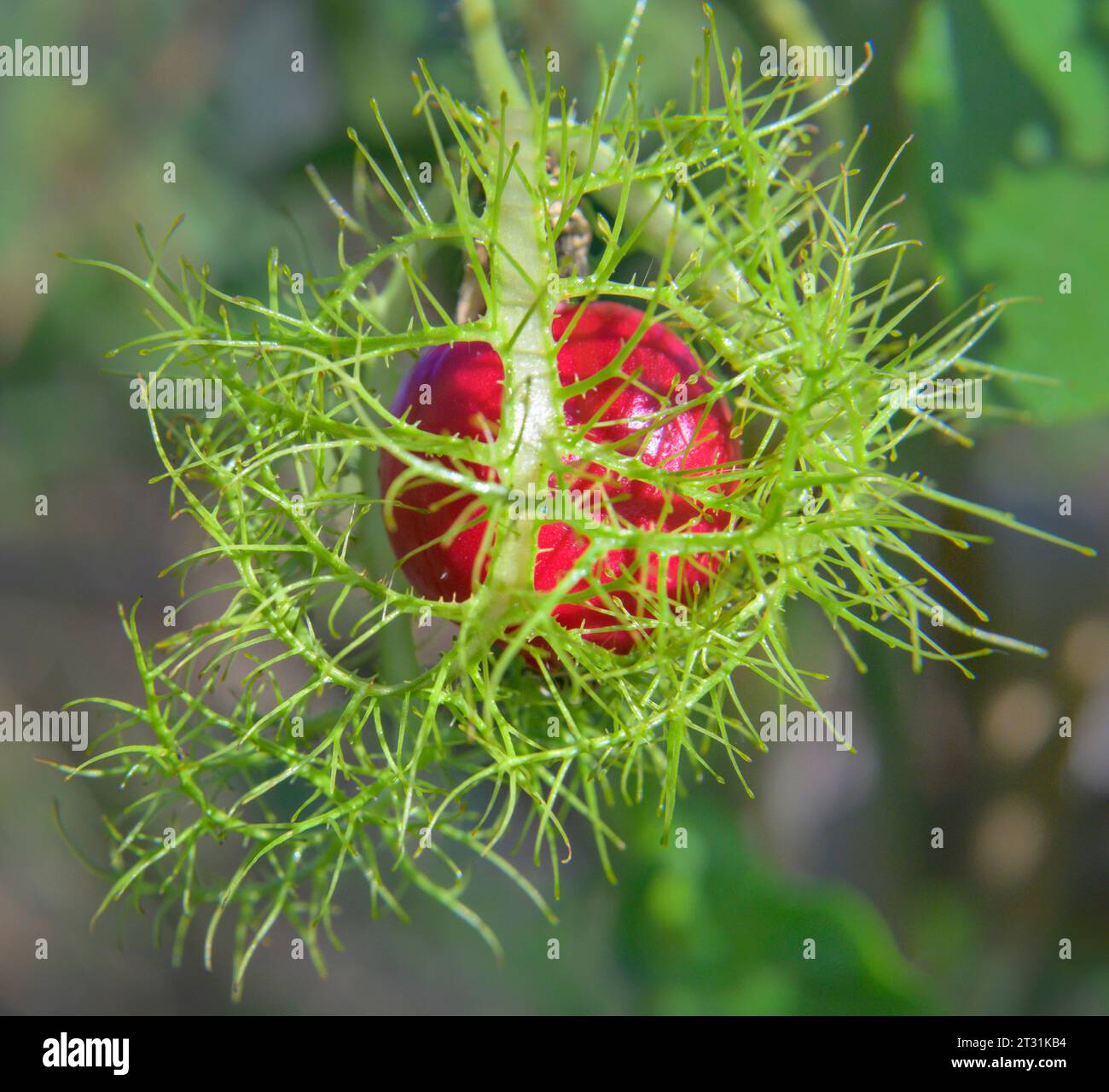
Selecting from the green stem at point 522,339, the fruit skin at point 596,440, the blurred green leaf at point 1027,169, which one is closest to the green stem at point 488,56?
the green stem at point 522,339

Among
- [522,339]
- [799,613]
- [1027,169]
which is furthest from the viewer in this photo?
[799,613]

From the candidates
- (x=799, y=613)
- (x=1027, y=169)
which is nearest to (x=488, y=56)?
(x=1027, y=169)

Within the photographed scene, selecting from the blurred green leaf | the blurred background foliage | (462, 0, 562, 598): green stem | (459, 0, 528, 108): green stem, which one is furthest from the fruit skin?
the blurred green leaf

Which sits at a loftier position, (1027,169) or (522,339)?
(1027,169)

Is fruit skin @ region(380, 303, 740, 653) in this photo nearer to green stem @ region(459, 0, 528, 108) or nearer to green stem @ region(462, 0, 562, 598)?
green stem @ region(462, 0, 562, 598)

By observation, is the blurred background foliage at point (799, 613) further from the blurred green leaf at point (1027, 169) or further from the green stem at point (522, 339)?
the green stem at point (522, 339)

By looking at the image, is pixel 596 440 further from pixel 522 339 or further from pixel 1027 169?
pixel 1027 169
